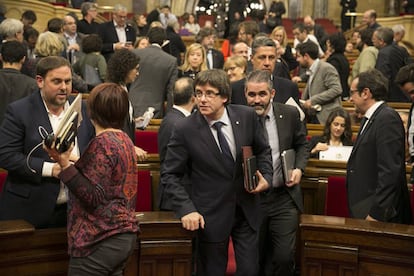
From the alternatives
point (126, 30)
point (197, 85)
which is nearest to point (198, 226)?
point (197, 85)

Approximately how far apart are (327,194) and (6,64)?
2578 millimetres

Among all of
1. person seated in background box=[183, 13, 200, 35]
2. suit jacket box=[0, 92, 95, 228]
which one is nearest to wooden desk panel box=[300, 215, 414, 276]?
suit jacket box=[0, 92, 95, 228]

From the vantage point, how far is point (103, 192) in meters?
2.80

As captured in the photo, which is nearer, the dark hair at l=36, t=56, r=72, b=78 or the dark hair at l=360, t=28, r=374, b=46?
the dark hair at l=36, t=56, r=72, b=78

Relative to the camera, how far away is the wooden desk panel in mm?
3318

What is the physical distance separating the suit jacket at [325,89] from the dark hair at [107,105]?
13.4 ft

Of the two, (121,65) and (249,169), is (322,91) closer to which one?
(121,65)

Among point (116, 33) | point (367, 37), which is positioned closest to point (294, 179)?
point (116, 33)

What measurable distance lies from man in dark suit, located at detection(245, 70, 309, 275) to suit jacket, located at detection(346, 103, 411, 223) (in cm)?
36

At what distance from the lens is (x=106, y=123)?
287 centimetres

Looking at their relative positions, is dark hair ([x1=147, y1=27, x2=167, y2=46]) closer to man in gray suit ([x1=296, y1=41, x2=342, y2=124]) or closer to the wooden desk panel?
man in gray suit ([x1=296, y1=41, x2=342, y2=124])

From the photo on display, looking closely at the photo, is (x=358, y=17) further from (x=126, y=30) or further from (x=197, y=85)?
(x=197, y=85)

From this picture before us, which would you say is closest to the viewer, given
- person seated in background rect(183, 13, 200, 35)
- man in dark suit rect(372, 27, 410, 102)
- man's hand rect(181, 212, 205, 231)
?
man's hand rect(181, 212, 205, 231)

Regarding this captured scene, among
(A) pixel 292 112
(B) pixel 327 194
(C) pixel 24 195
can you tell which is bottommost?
(B) pixel 327 194
